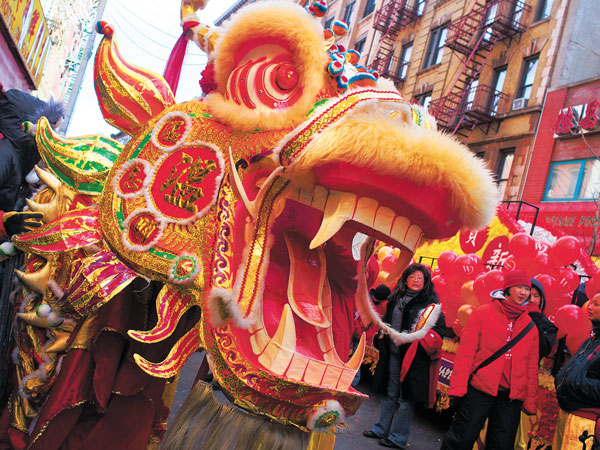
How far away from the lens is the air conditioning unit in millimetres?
15899

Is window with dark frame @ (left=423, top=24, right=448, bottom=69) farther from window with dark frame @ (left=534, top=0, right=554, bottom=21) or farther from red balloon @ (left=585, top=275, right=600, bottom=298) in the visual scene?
red balloon @ (left=585, top=275, right=600, bottom=298)

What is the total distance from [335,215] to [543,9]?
18031mm

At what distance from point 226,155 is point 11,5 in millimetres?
7652

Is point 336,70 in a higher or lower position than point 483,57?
lower

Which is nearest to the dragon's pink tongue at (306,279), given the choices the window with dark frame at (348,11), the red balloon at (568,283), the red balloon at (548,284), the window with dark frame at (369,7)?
the red balloon at (548,284)

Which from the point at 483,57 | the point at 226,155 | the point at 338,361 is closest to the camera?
the point at 338,361

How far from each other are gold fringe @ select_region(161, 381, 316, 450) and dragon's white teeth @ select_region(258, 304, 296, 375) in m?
0.15

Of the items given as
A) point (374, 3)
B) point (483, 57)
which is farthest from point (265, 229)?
point (374, 3)

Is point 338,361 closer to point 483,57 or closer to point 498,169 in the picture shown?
point 498,169

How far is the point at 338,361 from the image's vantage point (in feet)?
5.14

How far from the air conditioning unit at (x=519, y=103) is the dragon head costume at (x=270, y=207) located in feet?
51.7

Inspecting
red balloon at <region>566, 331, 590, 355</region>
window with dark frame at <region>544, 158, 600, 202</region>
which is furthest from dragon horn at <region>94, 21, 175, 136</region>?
window with dark frame at <region>544, 158, 600, 202</region>

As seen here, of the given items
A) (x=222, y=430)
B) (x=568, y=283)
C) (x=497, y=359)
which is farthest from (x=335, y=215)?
(x=568, y=283)

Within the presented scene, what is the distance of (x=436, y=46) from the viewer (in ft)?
66.4
